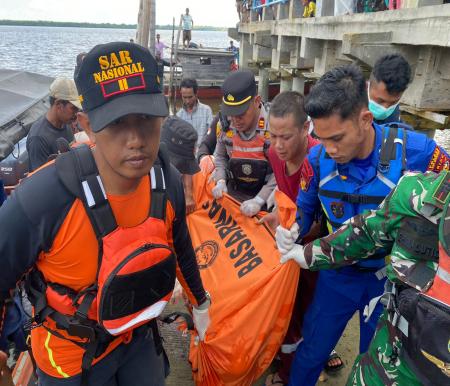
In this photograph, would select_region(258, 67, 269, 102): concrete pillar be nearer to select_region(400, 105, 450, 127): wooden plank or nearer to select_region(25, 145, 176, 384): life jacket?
select_region(400, 105, 450, 127): wooden plank

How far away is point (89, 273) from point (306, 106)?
56.0 inches

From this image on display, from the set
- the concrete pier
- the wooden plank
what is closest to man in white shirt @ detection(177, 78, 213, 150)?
the concrete pier

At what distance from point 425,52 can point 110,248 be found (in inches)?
192

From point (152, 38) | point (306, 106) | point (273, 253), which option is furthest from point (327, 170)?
point (152, 38)

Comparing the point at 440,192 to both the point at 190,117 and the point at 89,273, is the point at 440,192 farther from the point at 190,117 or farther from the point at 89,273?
the point at 190,117

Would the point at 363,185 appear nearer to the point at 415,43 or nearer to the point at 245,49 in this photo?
the point at 415,43

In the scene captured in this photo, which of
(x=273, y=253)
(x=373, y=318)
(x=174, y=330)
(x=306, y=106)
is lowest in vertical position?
(x=174, y=330)

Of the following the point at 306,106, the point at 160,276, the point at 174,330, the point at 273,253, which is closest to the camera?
the point at 160,276

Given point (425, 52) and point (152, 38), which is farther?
point (152, 38)

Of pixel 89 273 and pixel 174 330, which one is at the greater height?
pixel 89 273

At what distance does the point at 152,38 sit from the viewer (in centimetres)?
1132

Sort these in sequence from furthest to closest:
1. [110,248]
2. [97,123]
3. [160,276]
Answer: [160,276]
[110,248]
[97,123]

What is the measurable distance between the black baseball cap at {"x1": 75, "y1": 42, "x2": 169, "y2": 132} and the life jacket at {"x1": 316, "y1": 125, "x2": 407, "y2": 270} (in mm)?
1260

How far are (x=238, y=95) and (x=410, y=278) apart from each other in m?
2.15
